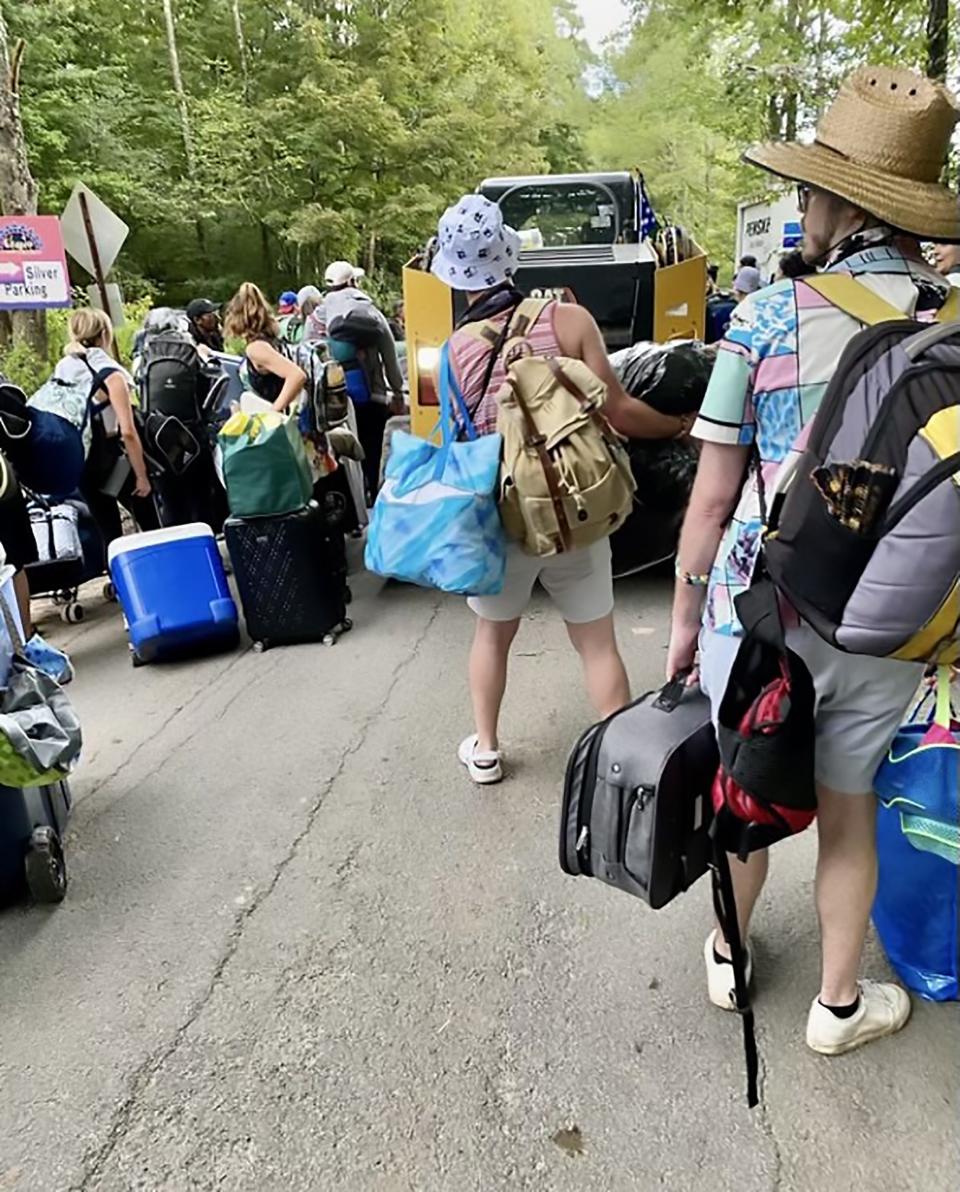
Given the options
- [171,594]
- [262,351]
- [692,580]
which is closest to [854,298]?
[692,580]

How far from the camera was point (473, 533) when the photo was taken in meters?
2.75

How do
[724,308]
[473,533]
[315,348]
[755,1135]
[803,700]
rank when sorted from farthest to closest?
[724,308] < [315,348] < [473,533] < [755,1135] < [803,700]

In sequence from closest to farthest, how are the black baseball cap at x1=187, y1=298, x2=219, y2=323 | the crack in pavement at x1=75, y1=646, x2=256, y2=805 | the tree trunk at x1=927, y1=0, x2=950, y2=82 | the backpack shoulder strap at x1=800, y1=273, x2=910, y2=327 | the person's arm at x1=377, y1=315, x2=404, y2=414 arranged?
the backpack shoulder strap at x1=800, y1=273, x2=910, y2=327
the crack in pavement at x1=75, y1=646, x2=256, y2=805
the black baseball cap at x1=187, y1=298, x2=219, y2=323
the tree trunk at x1=927, y1=0, x2=950, y2=82
the person's arm at x1=377, y1=315, x2=404, y2=414

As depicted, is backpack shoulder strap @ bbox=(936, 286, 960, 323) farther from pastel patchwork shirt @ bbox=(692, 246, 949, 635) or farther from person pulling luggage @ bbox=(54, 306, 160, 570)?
person pulling luggage @ bbox=(54, 306, 160, 570)

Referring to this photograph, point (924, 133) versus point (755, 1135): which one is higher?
point (924, 133)

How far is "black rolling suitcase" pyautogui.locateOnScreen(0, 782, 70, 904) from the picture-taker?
2.73 m

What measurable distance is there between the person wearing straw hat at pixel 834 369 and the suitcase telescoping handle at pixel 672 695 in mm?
80

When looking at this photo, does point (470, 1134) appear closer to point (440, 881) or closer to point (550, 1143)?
point (550, 1143)

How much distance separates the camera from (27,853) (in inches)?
108

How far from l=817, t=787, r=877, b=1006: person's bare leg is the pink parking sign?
25.1 feet

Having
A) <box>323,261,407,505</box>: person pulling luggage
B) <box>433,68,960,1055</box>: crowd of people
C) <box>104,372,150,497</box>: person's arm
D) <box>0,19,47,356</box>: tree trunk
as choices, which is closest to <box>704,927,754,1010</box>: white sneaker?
<box>433,68,960,1055</box>: crowd of people

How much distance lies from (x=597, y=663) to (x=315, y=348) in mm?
3794

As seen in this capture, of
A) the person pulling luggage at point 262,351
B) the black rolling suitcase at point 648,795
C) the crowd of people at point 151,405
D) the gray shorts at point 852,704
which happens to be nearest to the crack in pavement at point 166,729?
the crowd of people at point 151,405

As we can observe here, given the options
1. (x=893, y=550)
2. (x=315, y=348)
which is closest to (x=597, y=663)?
(x=893, y=550)
